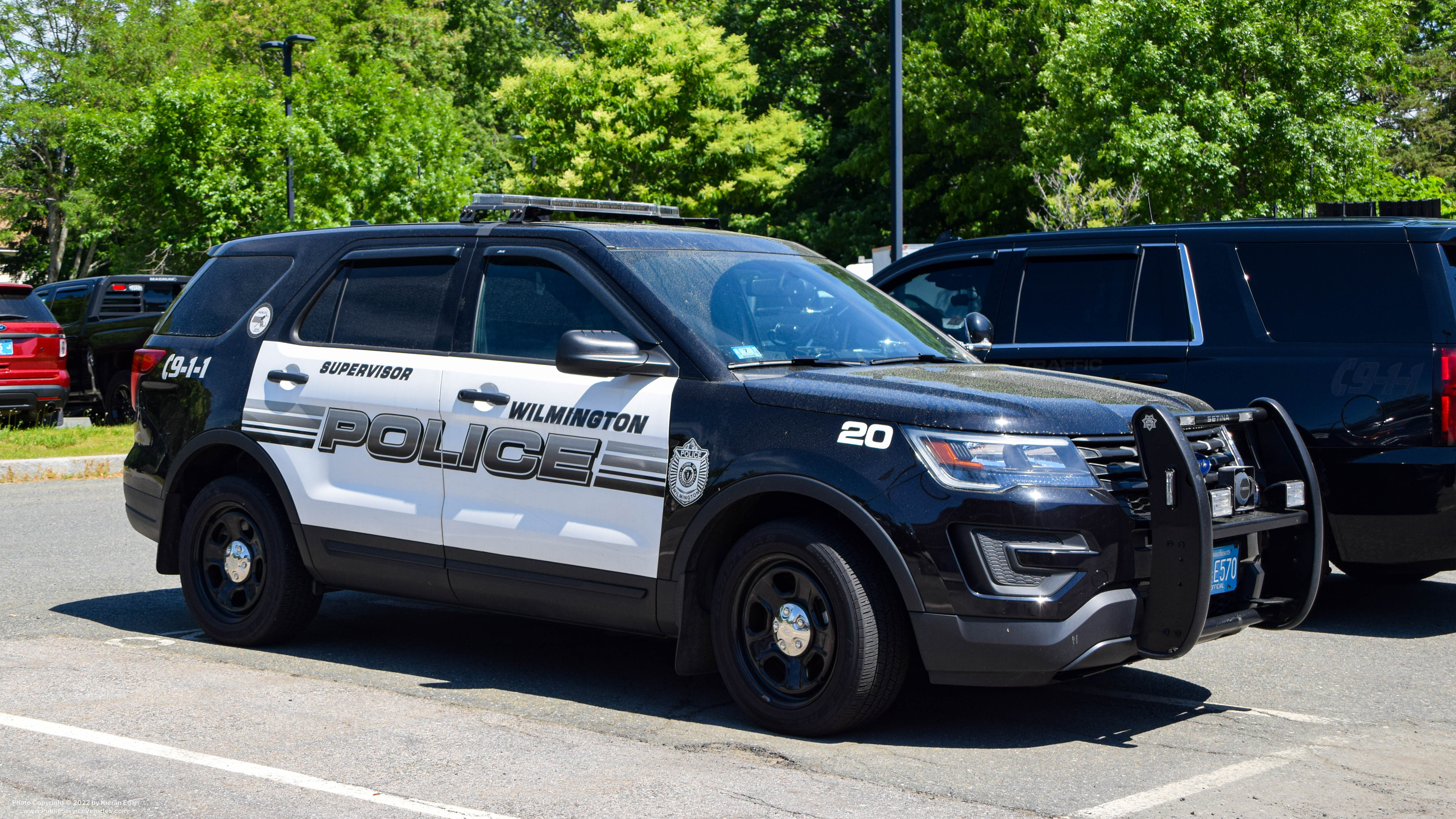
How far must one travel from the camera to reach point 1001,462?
4.74 m

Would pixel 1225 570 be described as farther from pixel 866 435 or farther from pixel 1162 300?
pixel 1162 300

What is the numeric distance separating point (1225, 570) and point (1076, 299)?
313cm

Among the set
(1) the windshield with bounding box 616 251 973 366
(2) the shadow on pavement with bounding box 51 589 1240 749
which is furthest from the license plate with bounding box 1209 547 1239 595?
(1) the windshield with bounding box 616 251 973 366

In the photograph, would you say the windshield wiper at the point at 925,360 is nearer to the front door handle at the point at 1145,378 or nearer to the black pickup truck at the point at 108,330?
the front door handle at the point at 1145,378

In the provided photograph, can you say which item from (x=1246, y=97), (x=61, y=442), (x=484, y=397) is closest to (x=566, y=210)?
(x=484, y=397)

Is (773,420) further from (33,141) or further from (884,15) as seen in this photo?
(33,141)

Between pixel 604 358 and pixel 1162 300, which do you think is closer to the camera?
pixel 604 358

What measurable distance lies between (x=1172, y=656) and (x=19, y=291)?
15646 millimetres

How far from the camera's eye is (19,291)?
1694cm

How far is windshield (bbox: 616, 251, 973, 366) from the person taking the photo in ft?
18.1

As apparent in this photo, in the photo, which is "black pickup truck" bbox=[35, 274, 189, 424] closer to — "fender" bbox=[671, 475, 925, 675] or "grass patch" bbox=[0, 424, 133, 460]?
"grass patch" bbox=[0, 424, 133, 460]

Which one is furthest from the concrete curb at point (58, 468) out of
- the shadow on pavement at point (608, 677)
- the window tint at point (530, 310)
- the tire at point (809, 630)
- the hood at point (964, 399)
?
→ the hood at point (964, 399)

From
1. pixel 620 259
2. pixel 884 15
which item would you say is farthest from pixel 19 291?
pixel 884 15

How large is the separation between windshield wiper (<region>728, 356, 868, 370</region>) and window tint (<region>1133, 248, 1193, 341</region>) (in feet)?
8.28
